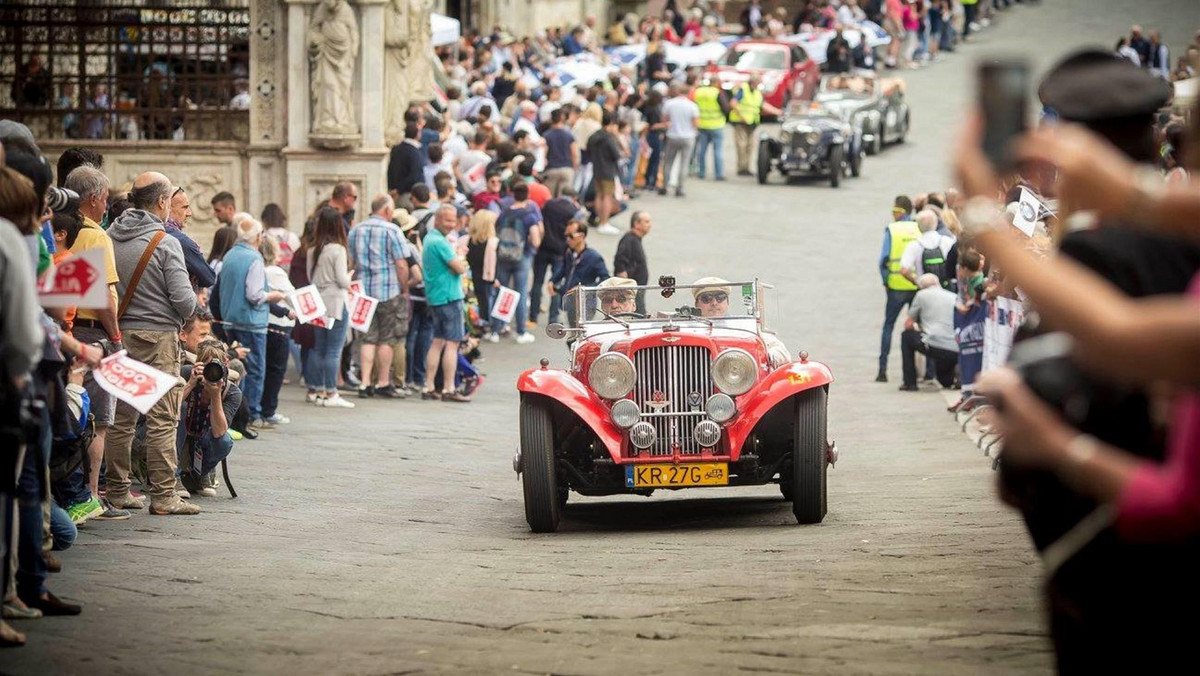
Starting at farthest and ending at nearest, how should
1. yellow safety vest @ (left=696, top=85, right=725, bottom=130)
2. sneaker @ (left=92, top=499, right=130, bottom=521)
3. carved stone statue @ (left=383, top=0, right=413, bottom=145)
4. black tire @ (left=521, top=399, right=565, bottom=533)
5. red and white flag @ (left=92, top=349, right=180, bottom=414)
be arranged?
yellow safety vest @ (left=696, top=85, right=725, bottom=130), carved stone statue @ (left=383, top=0, right=413, bottom=145), black tire @ (left=521, top=399, right=565, bottom=533), sneaker @ (left=92, top=499, right=130, bottom=521), red and white flag @ (left=92, top=349, right=180, bottom=414)

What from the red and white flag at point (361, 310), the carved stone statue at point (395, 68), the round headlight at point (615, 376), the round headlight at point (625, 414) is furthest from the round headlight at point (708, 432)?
the carved stone statue at point (395, 68)

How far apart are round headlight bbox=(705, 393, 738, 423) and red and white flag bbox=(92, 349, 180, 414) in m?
3.31

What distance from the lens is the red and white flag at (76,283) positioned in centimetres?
772

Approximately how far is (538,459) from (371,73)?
12198mm

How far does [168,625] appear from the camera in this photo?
7.96 metres

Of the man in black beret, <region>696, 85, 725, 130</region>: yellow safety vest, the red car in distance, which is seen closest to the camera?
the man in black beret

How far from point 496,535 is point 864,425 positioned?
22.1ft

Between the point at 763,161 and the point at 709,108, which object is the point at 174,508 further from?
the point at 763,161

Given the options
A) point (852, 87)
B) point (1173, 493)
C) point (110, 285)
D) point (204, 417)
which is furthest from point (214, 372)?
point (852, 87)

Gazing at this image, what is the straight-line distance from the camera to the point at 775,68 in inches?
1588

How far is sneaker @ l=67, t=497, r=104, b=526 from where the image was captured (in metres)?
10.4

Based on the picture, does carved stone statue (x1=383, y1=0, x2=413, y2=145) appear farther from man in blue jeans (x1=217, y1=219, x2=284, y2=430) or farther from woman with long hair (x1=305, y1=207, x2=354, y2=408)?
man in blue jeans (x1=217, y1=219, x2=284, y2=430)

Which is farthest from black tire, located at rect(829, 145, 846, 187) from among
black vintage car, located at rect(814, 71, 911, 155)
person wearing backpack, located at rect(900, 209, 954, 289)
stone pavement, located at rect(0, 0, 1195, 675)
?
stone pavement, located at rect(0, 0, 1195, 675)

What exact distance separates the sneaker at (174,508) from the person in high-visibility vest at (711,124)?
2234cm
